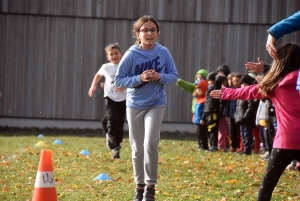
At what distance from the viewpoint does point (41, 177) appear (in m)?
6.48

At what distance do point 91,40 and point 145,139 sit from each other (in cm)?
1405

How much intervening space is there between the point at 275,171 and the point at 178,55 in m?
15.2

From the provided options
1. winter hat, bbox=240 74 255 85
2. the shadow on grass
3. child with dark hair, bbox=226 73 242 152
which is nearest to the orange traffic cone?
winter hat, bbox=240 74 255 85

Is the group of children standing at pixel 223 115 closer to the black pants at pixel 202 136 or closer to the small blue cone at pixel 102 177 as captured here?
the black pants at pixel 202 136

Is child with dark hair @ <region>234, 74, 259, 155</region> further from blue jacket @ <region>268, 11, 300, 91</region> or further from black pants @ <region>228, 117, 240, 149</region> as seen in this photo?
blue jacket @ <region>268, 11, 300, 91</region>

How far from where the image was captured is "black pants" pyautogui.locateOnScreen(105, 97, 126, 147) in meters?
12.3

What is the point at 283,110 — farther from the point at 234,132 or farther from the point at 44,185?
the point at 234,132

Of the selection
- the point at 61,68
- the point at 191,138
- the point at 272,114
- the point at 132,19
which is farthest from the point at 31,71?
the point at 272,114

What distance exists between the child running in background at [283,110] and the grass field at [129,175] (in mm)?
1674

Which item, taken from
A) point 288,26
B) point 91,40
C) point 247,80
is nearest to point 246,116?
point 247,80

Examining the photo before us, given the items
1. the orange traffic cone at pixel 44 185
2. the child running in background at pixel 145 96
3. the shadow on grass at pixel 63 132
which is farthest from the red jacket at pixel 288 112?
the shadow on grass at pixel 63 132

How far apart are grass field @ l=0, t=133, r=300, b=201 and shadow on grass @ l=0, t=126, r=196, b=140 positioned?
13.4 ft

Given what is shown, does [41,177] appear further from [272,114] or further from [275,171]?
[272,114]

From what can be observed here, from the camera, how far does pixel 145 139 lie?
746cm
